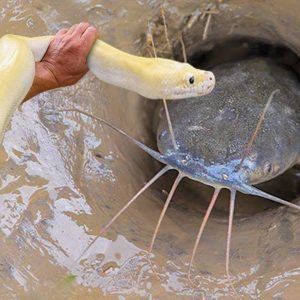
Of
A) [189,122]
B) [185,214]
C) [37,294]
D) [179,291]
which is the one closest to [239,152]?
[189,122]

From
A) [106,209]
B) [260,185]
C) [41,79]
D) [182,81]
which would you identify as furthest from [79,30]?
[260,185]

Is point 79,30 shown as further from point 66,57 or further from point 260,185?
point 260,185

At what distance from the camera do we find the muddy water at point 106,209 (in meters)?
1.61

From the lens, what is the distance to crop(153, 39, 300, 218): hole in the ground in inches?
89.3

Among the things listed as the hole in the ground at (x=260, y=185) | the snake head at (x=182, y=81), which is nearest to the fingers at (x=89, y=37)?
the snake head at (x=182, y=81)

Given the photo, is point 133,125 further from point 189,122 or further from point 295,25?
point 295,25

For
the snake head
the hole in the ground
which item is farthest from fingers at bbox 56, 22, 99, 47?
the hole in the ground

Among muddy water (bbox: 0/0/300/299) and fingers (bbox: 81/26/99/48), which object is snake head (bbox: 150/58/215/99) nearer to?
fingers (bbox: 81/26/99/48)

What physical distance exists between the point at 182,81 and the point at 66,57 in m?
0.36

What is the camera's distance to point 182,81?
1298mm

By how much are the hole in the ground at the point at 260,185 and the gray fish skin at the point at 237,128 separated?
10cm

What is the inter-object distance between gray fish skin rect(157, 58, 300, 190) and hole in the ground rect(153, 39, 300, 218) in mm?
103

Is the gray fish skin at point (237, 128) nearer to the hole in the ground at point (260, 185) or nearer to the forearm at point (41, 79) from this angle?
the hole in the ground at point (260, 185)

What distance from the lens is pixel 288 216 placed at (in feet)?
6.12
